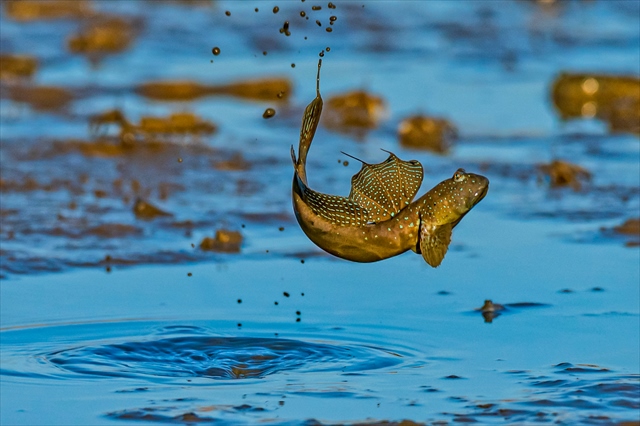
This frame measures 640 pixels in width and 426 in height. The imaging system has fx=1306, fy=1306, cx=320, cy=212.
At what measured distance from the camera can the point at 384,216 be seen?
418 centimetres

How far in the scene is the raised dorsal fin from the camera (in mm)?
4184

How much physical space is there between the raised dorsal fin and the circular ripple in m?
0.59

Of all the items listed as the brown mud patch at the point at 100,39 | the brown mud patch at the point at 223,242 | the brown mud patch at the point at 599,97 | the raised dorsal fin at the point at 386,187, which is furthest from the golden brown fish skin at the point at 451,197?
the brown mud patch at the point at 100,39

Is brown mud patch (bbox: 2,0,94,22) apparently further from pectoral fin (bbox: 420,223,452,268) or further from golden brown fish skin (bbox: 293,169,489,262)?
pectoral fin (bbox: 420,223,452,268)

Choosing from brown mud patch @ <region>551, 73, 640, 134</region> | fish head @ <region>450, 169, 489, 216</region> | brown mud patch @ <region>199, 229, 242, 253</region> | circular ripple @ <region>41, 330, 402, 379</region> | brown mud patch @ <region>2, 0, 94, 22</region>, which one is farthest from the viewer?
brown mud patch @ <region>2, 0, 94, 22</region>

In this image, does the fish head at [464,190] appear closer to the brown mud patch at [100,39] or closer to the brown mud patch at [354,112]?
the brown mud patch at [354,112]

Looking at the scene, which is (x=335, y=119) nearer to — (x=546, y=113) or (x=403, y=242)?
(x=546, y=113)

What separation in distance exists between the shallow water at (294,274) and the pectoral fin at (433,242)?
1.38 ft

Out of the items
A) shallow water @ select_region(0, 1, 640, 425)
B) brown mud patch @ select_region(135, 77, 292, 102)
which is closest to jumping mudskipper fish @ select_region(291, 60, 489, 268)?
shallow water @ select_region(0, 1, 640, 425)

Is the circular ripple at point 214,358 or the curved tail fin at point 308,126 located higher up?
the curved tail fin at point 308,126

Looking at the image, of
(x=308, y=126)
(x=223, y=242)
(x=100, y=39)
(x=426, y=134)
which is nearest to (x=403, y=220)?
(x=308, y=126)

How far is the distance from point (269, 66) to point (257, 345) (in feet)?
21.5

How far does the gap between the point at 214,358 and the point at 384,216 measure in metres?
0.89

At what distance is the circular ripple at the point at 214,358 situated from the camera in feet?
14.6
